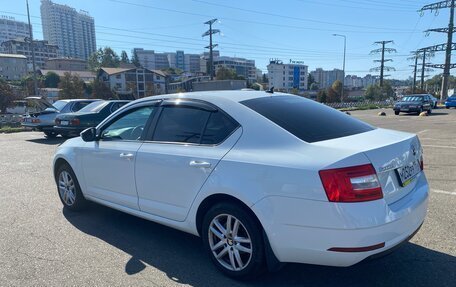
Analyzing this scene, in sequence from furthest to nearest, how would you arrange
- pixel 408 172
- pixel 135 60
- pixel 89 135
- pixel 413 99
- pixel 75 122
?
pixel 135 60
pixel 413 99
pixel 75 122
pixel 89 135
pixel 408 172

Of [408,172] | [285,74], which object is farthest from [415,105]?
[285,74]

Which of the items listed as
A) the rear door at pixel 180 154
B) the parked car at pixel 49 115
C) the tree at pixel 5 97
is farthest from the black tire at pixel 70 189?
the tree at pixel 5 97

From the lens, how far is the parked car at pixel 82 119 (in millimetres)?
12336

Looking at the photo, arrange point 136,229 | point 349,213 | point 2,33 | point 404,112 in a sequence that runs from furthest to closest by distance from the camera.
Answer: point 2,33 → point 404,112 → point 136,229 → point 349,213

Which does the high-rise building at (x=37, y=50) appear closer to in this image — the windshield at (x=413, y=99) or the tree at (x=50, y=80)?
the tree at (x=50, y=80)

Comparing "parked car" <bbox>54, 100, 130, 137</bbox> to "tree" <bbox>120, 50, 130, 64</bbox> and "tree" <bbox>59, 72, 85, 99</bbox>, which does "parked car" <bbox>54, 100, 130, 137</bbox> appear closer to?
"tree" <bbox>59, 72, 85, 99</bbox>

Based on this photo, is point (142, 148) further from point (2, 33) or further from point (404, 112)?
point (2, 33)

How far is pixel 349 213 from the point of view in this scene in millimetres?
2551

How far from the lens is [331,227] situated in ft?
8.53

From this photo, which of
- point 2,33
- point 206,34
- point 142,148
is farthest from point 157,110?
point 2,33

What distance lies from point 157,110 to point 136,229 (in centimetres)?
158

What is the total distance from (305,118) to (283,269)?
1.45 meters

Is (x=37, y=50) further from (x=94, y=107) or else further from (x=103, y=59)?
(x=94, y=107)

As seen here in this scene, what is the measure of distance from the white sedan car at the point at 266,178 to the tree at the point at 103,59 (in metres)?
127
